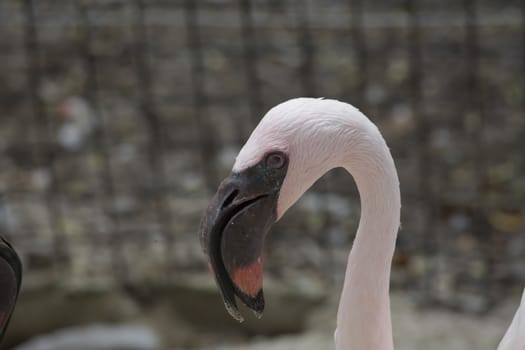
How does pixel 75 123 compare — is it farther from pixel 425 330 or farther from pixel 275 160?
pixel 275 160

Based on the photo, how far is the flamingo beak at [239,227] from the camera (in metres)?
2.02

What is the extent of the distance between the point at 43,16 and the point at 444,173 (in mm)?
2112

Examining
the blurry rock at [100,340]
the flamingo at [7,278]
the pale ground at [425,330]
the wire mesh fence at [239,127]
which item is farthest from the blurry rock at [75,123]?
the flamingo at [7,278]

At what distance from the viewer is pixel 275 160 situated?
2.02 metres

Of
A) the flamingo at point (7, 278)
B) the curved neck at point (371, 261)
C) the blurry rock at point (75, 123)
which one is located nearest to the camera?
the flamingo at point (7, 278)

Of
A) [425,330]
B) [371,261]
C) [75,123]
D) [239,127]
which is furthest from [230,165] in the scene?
[371,261]

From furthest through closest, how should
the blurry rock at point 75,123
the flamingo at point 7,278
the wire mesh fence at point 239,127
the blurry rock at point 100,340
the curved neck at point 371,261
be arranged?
the blurry rock at point 75,123 < the wire mesh fence at point 239,127 < the blurry rock at point 100,340 < the curved neck at point 371,261 < the flamingo at point 7,278

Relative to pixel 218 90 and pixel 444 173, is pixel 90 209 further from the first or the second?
pixel 444 173

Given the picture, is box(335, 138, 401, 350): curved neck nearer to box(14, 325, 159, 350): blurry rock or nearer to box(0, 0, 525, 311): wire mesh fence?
box(0, 0, 525, 311): wire mesh fence

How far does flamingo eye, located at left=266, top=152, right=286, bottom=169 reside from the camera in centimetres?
201

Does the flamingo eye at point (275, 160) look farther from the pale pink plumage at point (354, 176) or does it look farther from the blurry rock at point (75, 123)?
the blurry rock at point (75, 123)

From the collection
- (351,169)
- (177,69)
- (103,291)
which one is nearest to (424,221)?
(103,291)

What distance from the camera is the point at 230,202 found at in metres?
2.03

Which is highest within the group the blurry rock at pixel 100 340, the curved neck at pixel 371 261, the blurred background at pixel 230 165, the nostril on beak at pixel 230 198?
the nostril on beak at pixel 230 198
